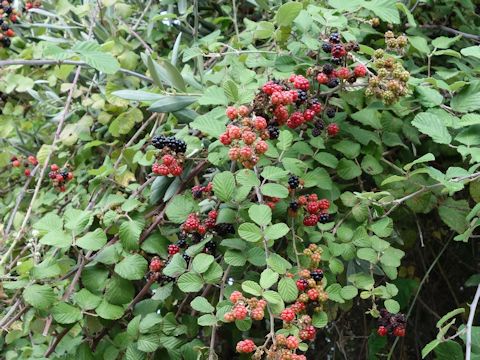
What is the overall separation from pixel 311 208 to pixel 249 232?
0.67 ft

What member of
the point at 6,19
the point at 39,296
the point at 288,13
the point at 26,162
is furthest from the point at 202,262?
the point at 6,19

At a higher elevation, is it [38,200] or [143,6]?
[143,6]

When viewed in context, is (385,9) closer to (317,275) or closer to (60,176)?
(317,275)

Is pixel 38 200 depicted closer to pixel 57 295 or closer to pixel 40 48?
pixel 40 48

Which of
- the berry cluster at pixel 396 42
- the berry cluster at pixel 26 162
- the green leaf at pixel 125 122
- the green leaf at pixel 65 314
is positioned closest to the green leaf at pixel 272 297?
the green leaf at pixel 65 314

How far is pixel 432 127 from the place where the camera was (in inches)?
50.1

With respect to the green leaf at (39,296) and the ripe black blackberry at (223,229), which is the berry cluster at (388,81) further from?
the green leaf at (39,296)

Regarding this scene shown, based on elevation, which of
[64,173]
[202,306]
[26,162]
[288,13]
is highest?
[288,13]

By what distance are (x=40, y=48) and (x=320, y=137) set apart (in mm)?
1146

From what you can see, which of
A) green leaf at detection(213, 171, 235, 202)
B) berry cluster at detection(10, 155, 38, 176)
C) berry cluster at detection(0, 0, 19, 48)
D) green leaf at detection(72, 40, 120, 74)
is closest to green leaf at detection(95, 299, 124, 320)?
green leaf at detection(213, 171, 235, 202)

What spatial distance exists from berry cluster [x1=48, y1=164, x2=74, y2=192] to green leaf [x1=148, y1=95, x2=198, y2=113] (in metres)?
0.59

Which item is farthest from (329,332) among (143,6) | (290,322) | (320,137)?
(143,6)

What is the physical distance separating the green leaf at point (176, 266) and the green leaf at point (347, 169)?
44cm

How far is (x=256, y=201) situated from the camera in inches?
51.3
